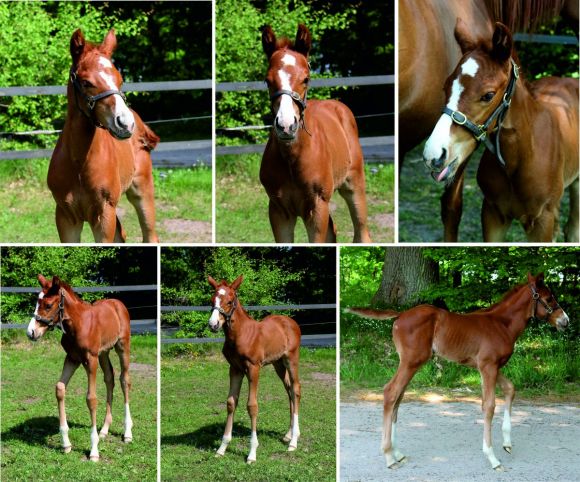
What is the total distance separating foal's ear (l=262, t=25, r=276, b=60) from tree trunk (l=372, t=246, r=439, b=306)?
172cm

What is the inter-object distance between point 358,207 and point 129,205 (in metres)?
1.45

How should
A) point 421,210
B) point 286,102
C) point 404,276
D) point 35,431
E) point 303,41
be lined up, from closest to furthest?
point 286,102
point 303,41
point 35,431
point 404,276
point 421,210

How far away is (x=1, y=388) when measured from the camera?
6.36 metres

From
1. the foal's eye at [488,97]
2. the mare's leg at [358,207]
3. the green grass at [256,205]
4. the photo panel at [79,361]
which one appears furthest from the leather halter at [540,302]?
the photo panel at [79,361]

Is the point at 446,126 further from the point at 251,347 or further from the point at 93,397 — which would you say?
the point at 93,397

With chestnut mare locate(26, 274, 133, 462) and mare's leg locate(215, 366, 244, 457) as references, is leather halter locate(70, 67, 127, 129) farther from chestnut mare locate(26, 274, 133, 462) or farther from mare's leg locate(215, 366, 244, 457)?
mare's leg locate(215, 366, 244, 457)

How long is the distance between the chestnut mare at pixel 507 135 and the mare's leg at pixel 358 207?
2.26 ft

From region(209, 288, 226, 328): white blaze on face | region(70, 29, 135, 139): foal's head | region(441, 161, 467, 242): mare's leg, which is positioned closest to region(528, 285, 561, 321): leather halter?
region(441, 161, 467, 242): mare's leg

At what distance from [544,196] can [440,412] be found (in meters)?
1.83

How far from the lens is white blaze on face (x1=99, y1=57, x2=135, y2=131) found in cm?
495

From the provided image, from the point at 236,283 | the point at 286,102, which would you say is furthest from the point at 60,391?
the point at 286,102

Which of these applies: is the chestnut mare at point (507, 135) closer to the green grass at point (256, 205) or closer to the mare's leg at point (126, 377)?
the green grass at point (256, 205)

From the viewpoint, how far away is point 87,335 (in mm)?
5969

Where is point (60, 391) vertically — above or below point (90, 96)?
below
